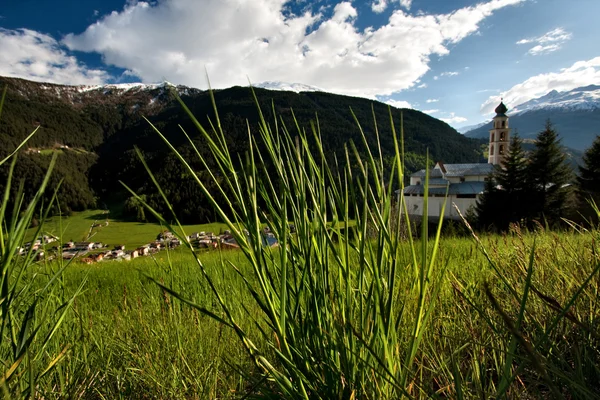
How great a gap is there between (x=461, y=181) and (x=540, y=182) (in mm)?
15579

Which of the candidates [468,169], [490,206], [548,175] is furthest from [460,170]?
[548,175]

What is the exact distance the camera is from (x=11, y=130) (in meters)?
66.9

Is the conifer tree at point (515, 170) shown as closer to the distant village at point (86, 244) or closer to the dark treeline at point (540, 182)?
the dark treeline at point (540, 182)

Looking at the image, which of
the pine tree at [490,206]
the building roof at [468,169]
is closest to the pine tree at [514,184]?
the pine tree at [490,206]

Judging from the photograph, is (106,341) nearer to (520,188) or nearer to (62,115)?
(520,188)

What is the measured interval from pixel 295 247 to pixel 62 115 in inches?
6298

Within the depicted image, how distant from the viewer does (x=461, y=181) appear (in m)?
39.4

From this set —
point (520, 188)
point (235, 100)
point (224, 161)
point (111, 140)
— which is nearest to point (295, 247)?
point (224, 161)

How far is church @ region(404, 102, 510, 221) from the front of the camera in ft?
115

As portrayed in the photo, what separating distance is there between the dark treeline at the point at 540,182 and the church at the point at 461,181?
6951 millimetres

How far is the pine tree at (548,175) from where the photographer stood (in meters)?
23.2

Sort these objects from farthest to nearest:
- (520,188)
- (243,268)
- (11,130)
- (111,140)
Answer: (111,140) < (11,130) < (520,188) < (243,268)

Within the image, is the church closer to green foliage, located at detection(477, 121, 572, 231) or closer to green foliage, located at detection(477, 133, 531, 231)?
green foliage, located at detection(477, 133, 531, 231)

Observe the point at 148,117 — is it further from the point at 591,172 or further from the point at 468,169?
the point at 591,172
